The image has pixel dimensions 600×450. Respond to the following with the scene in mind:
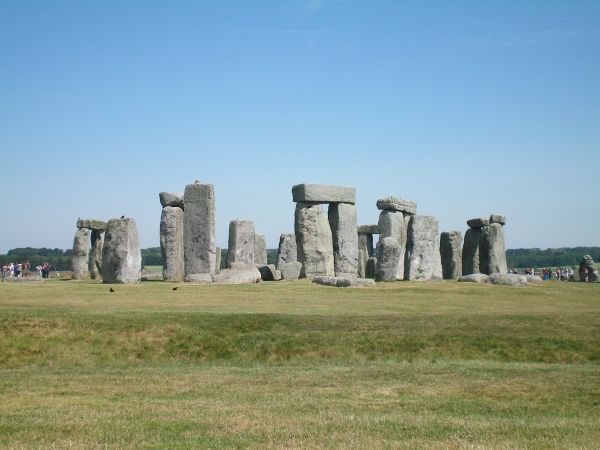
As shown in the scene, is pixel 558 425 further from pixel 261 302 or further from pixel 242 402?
pixel 261 302

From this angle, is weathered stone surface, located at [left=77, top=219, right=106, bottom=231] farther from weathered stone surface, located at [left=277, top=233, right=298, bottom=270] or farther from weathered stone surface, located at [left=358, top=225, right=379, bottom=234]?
weathered stone surface, located at [left=358, top=225, right=379, bottom=234]

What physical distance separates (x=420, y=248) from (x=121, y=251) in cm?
1417

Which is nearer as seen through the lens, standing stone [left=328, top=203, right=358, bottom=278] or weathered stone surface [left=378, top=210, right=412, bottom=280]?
standing stone [left=328, top=203, right=358, bottom=278]

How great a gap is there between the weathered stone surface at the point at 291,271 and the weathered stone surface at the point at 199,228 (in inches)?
140

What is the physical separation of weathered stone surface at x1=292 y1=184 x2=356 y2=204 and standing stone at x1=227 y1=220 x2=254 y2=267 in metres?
3.38

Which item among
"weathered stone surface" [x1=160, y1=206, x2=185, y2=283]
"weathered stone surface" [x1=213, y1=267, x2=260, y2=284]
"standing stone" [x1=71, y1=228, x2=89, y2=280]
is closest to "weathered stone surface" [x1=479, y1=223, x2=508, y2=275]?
"weathered stone surface" [x1=213, y1=267, x2=260, y2=284]

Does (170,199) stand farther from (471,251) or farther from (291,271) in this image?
(471,251)

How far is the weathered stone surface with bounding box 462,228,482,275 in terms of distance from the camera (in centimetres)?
4278

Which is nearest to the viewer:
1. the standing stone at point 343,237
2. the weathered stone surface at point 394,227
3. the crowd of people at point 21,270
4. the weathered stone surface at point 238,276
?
the weathered stone surface at point 238,276

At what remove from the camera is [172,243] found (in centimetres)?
3259

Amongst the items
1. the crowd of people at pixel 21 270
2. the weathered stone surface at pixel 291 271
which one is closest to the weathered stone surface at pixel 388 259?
the weathered stone surface at pixel 291 271

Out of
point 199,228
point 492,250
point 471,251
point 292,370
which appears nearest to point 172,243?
point 199,228

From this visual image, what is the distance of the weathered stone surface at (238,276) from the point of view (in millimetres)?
30359

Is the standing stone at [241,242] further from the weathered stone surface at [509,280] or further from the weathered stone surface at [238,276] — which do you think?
the weathered stone surface at [509,280]
